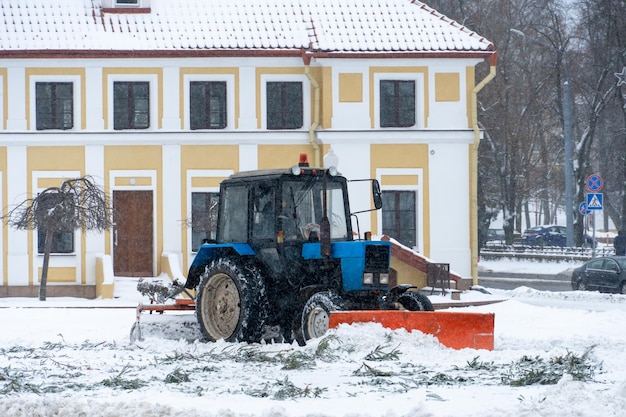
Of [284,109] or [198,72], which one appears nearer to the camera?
[198,72]

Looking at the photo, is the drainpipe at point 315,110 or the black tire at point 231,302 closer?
the black tire at point 231,302

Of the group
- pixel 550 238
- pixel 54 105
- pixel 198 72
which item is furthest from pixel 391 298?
pixel 550 238

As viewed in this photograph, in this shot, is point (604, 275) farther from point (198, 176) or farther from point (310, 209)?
point (310, 209)

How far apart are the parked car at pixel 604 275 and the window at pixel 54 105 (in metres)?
15.0

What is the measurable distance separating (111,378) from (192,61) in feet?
68.5

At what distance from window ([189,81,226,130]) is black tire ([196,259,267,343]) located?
16.2 meters

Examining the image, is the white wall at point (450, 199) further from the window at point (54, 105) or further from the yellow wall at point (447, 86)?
the window at point (54, 105)

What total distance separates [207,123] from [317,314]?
1801 centimetres

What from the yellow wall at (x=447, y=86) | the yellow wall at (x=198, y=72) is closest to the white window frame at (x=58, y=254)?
the yellow wall at (x=198, y=72)

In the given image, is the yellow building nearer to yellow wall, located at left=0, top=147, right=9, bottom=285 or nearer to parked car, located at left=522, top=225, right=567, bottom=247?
yellow wall, located at left=0, top=147, right=9, bottom=285

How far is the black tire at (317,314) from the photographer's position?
14.5m

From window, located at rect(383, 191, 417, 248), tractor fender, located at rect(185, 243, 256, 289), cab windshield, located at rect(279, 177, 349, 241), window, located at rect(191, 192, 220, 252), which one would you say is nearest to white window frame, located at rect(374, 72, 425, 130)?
window, located at rect(383, 191, 417, 248)

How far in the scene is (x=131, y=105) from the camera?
3197cm

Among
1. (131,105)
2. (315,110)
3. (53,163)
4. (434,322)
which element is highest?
(131,105)
